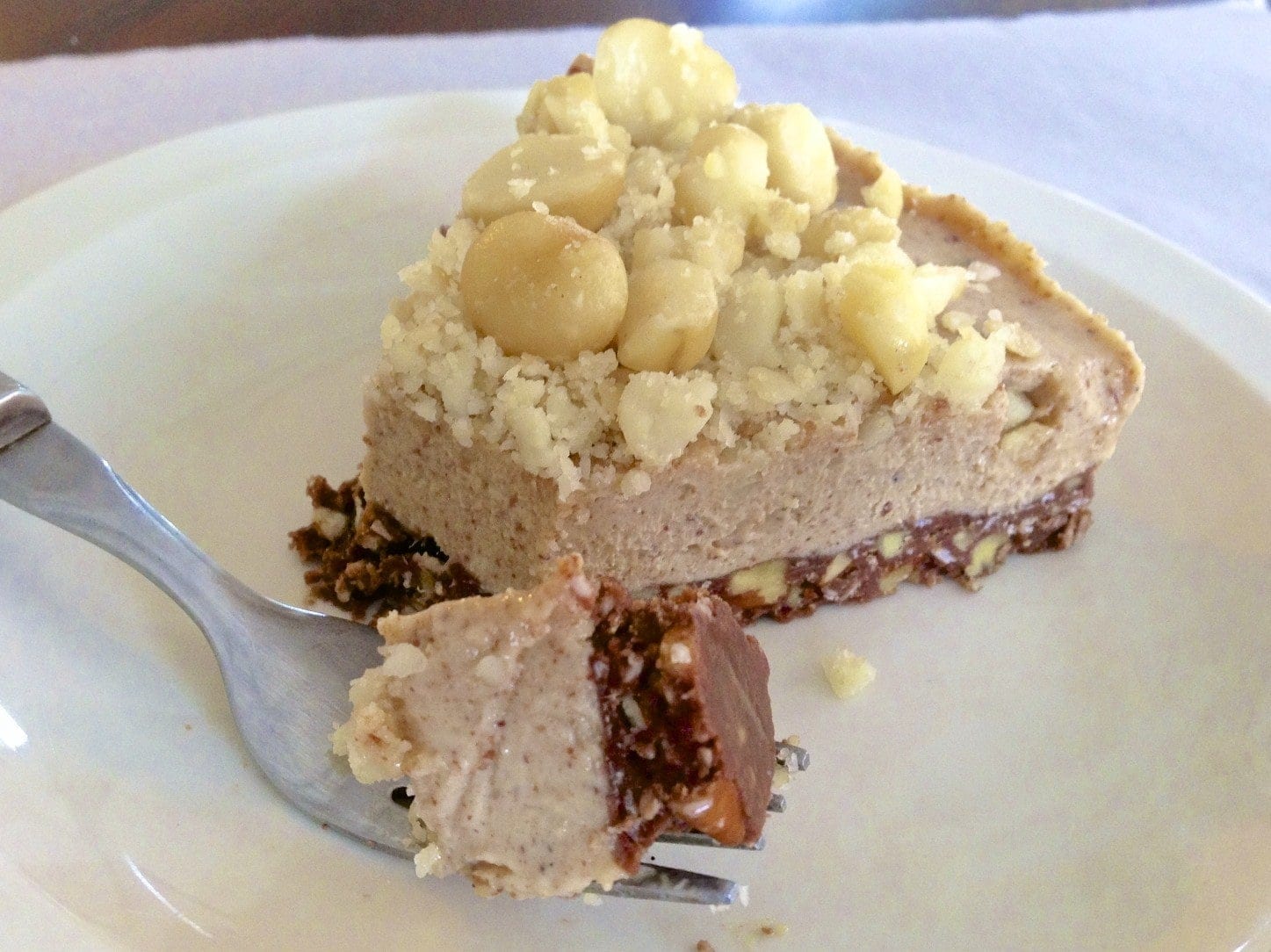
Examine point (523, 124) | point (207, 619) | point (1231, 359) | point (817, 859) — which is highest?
point (523, 124)

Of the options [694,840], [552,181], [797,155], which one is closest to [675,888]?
[694,840]

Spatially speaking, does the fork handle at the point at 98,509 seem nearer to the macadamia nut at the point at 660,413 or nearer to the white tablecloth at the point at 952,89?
the macadamia nut at the point at 660,413

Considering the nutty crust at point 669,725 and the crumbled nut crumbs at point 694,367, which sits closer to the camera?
the nutty crust at point 669,725

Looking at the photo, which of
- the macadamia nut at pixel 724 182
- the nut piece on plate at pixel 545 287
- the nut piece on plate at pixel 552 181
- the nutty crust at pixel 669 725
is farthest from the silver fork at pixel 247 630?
the macadamia nut at pixel 724 182

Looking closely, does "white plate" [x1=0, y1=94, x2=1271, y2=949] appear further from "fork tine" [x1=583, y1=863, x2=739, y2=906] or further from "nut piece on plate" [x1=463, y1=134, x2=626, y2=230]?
"nut piece on plate" [x1=463, y1=134, x2=626, y2=230]

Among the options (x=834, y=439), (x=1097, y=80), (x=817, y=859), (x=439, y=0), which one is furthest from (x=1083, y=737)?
(x=439, y=0)

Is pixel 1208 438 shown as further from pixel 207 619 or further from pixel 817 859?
pixel 207 619

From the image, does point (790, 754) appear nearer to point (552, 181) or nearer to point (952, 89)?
point (552, 181)
